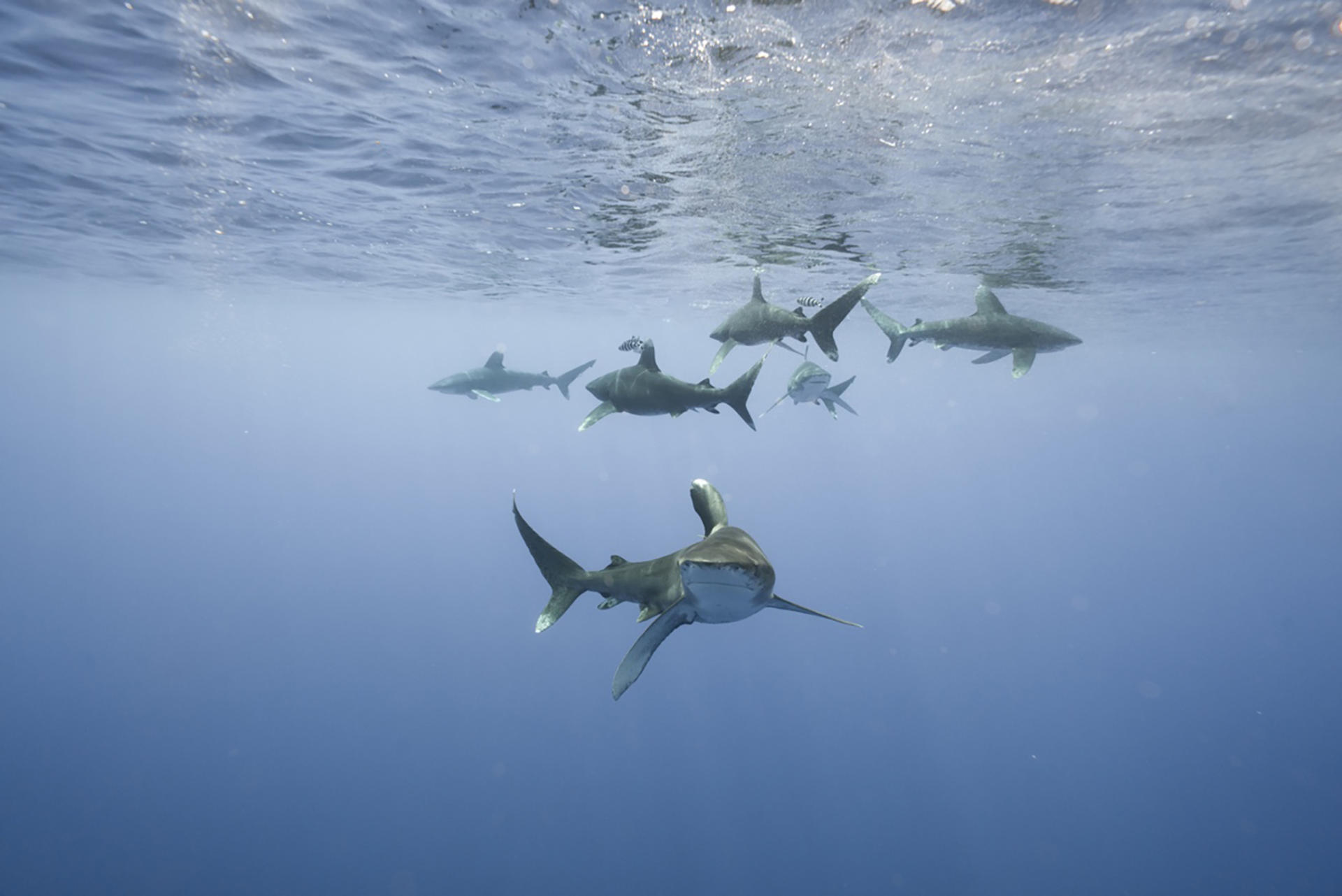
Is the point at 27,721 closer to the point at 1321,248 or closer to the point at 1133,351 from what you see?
the point at 1321,248

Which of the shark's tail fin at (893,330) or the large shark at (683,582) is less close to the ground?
the shark's tail fin at (893,330)

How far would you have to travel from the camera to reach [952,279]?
23531 mm

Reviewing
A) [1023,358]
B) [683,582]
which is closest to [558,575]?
[683,582]

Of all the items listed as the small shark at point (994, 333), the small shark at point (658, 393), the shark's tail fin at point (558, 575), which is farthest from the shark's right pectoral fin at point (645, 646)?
the small shark at point (994, 333)

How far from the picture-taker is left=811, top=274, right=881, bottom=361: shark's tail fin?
22.2 ft

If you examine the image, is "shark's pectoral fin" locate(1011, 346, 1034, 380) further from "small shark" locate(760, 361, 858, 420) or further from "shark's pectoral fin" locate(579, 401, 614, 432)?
"shark's pectoral fin" locate(579, 401, 614, 432)

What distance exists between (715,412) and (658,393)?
0.72 metres

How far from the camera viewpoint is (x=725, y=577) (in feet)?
9.86

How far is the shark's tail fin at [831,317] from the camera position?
6.78m

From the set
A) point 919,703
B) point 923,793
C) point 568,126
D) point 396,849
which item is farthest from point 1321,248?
point 396,849

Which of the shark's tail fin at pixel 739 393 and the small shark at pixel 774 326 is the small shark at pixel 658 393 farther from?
the small shark at pixel 774 326

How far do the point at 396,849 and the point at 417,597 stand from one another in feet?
108

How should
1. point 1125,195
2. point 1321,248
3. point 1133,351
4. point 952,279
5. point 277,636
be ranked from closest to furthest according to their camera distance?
point 1125,195 < point 1321,248 < point 952,279 < point 277,636 < point 1133,351

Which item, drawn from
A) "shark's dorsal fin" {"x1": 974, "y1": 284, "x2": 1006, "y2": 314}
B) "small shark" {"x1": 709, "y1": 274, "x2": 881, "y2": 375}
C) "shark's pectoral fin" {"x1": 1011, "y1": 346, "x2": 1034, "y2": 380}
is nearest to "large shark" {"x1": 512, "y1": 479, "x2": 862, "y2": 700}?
"small shark" {"x1": 709, "y1": 274, "x2": 881, "y2": 375}
